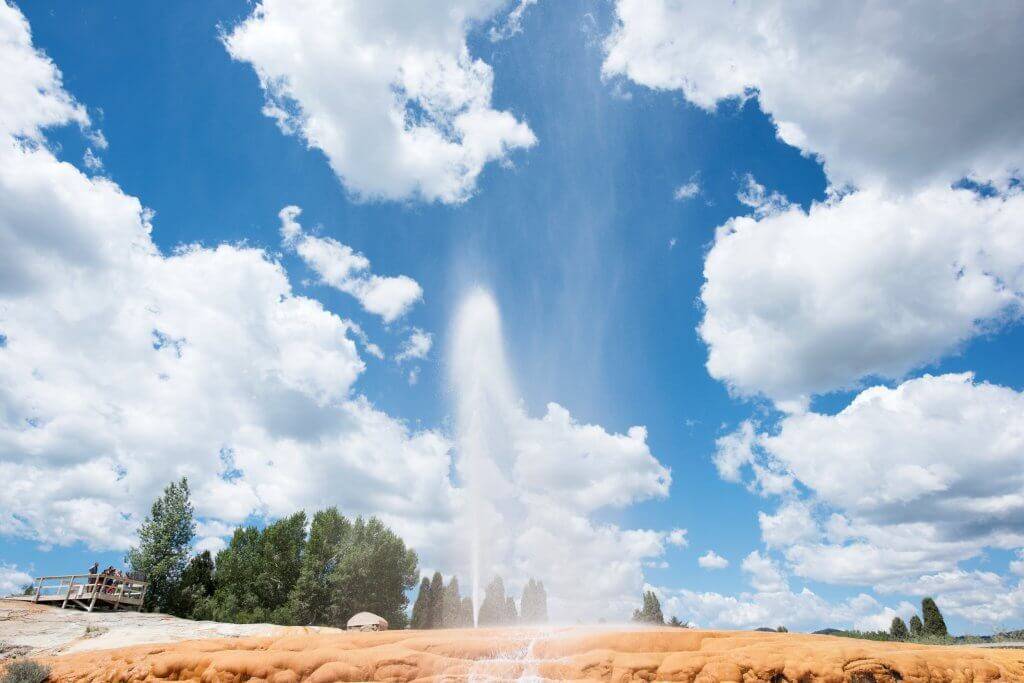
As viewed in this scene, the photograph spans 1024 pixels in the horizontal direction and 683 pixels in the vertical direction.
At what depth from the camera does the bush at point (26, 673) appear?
16297 millimetres

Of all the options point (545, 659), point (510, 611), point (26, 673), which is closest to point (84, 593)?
point (26, 673)

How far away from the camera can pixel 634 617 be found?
2195 inches

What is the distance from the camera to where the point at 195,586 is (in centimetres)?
4962

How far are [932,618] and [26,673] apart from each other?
4821 centimetres

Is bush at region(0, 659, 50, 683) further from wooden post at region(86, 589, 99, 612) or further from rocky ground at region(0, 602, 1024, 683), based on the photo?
wooden post at region(86, 589, 99, 612)

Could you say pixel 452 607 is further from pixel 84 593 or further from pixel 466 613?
pixel 84 593

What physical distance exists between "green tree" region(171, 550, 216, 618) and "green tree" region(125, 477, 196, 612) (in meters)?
0.51

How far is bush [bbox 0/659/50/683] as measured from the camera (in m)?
16.3

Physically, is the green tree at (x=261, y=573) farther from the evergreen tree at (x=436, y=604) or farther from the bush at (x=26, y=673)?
the bush at (x=26, y=673)

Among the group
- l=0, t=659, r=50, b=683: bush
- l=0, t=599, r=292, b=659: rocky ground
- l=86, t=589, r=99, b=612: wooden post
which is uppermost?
l=86, t=589, r=99, b=612: wooden post

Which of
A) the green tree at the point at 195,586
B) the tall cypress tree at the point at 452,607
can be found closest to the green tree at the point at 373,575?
the tall cypress tree at the point at 452,607

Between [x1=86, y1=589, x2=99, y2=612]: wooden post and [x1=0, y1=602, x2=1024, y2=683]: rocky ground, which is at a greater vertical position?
[x1=86, y1=589, x2=99, y2=612]: wooden post

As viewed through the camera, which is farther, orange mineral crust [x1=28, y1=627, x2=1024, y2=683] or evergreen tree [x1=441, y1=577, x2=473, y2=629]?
evergreen tree [x1=441, y1=577, x2=473, y2=629]

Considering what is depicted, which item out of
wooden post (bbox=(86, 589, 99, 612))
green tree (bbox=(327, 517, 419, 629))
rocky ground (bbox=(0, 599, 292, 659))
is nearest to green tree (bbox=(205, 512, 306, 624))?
green tree (bbox=(327, 517, 419, 629))
